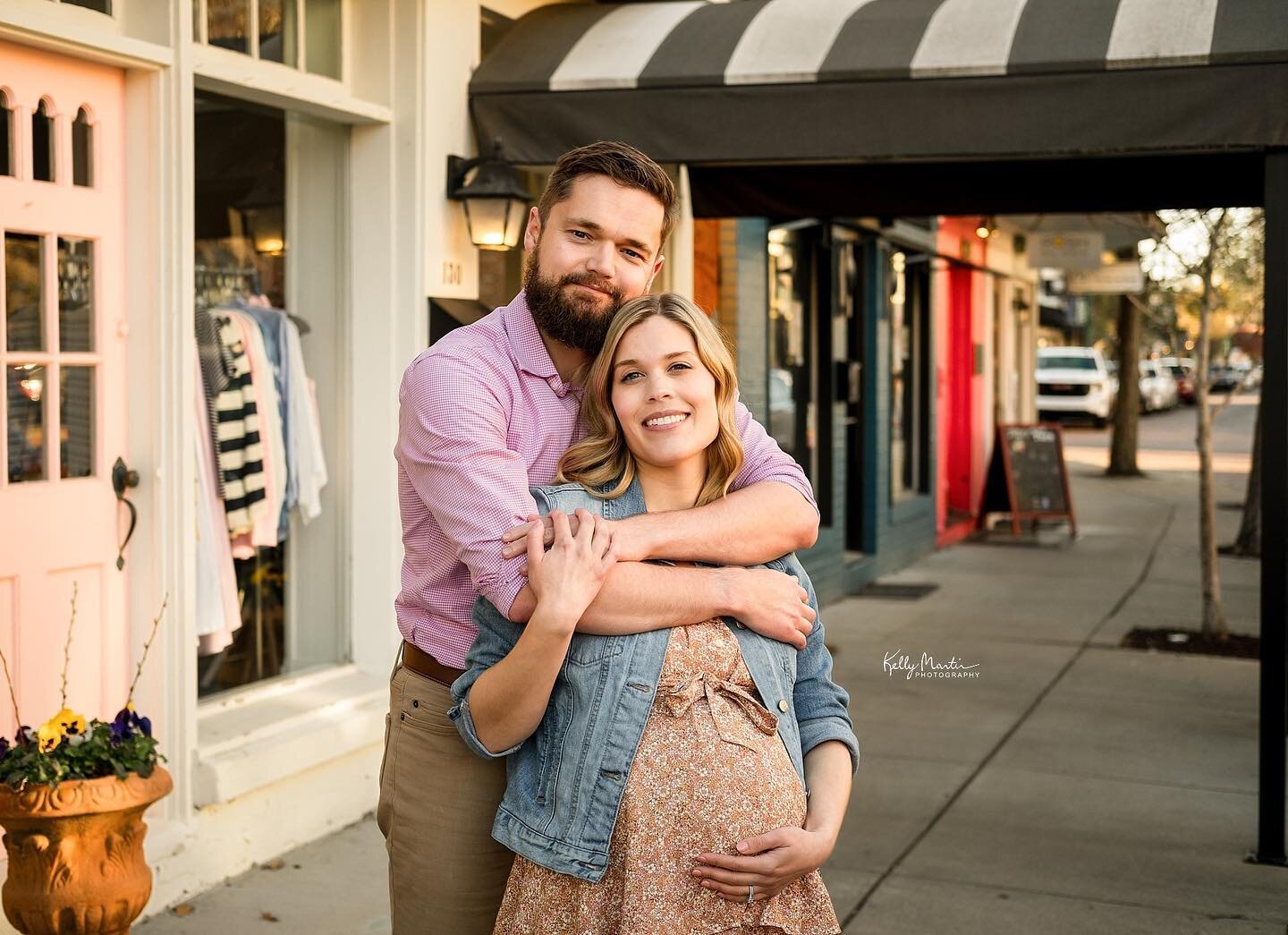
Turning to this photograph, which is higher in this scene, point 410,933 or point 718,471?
point 718,471

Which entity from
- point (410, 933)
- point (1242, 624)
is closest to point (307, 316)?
point (410, 933)

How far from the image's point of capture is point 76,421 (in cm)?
455

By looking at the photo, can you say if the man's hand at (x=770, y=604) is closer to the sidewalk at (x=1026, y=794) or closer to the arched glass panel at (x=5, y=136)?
the sidewalk at (x=1026, y=794)

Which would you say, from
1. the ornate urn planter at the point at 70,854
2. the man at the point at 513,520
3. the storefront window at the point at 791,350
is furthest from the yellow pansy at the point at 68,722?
the storefront window at the point at 791,350

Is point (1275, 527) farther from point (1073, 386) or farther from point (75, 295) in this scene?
point (1073, 386)

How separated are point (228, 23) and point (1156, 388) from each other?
40462 mm

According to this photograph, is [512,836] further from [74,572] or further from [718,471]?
[74,572]

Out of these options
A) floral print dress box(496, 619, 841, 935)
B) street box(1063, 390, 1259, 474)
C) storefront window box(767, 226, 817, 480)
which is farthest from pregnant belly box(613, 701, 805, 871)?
street box(1063, 390, 1259, 474)

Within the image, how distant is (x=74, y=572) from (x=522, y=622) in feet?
8.96

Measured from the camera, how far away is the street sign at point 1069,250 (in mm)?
14742

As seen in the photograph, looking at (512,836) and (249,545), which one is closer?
(512,836)

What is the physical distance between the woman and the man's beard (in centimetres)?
10

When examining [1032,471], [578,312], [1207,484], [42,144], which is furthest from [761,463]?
[1032,471]

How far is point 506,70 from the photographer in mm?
6012
